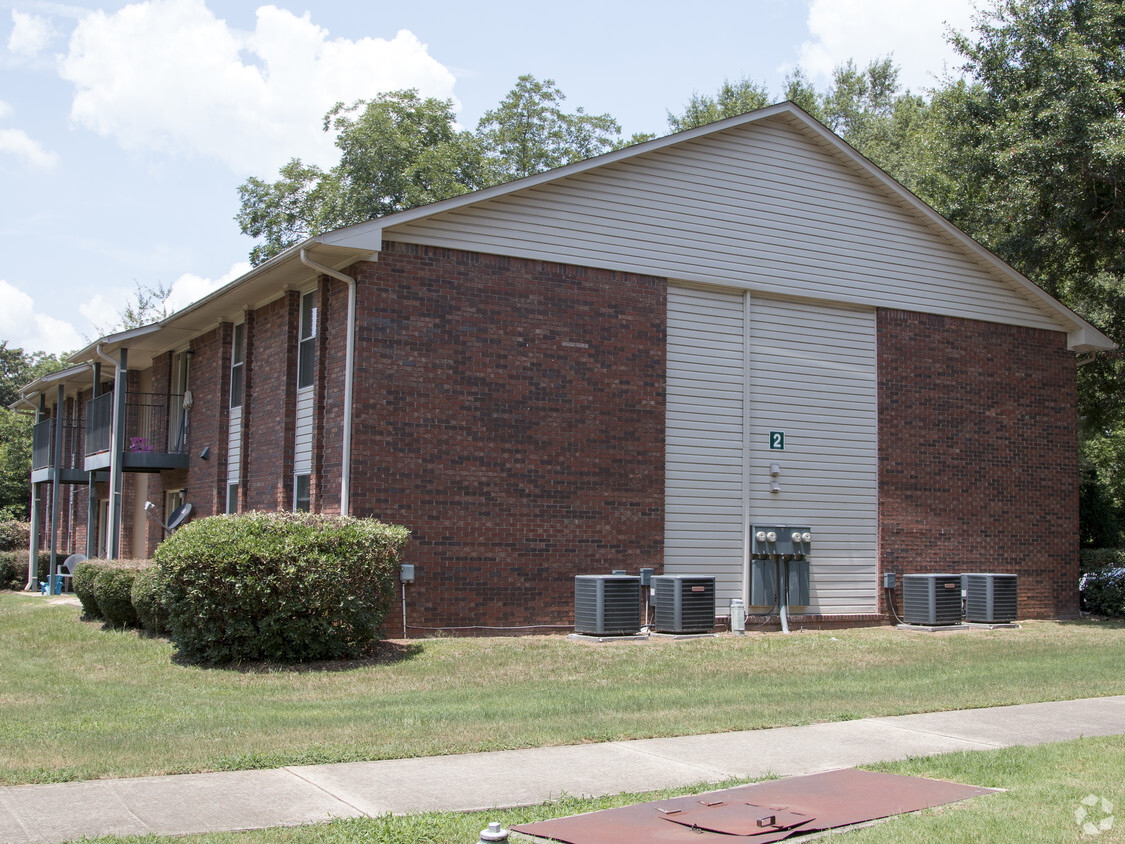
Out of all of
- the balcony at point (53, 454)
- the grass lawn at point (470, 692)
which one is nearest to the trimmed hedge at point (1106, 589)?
the grass lawn at point (470, 692)

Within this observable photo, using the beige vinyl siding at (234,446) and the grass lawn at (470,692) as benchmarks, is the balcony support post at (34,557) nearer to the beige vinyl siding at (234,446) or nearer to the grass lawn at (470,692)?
the beige vinyl siding at (234,446)

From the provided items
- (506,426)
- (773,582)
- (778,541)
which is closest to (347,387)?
(506,426)

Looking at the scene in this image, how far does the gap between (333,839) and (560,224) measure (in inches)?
471

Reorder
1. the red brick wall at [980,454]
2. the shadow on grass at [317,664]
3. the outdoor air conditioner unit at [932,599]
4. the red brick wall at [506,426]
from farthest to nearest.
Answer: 1. the red brick wall at [980,454]
2. the outdoor air conditioner unit at [932,599]
3. the red brick wall at [506,426]
4. the shadow on grass at [317,664]

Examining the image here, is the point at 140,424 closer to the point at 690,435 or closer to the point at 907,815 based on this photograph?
the point at 690,435

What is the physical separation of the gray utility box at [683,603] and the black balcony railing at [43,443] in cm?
1903

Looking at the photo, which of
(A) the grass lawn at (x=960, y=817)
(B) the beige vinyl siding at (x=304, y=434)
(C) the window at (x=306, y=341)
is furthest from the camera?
(C) the window at (x=306, y=341)

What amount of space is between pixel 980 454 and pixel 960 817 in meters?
14.7

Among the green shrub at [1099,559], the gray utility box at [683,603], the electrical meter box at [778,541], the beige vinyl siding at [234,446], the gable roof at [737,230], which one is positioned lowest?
the gray utility box at [683,603]

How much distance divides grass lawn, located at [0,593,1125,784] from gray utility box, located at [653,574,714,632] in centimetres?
45

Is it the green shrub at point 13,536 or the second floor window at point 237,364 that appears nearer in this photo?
the second floor window at point 237,364

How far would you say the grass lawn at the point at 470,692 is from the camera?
815 centimetres

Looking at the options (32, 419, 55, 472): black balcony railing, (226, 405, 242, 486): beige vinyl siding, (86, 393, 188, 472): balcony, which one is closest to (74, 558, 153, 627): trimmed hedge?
(226, 405, 242, 486): beige vinyl siding

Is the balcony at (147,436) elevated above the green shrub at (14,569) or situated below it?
above
